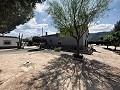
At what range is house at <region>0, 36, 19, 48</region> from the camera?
40219 mm

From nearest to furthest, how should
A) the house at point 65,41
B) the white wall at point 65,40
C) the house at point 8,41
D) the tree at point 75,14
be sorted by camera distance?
the tree at point 75,14 → the white wall at point 65,40 → the house at point 65,41 → the house at point 8,41

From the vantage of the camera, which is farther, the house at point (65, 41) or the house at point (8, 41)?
the house at point (8, 41)

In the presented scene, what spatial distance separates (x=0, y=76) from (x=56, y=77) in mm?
4841

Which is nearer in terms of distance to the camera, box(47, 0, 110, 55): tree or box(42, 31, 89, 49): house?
box(47, 0, 110, 55): tree

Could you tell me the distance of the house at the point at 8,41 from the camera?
40219mm

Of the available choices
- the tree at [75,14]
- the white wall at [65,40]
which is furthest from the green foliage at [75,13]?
the white wall at [65,40]

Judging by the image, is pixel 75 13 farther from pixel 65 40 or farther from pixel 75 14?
pixel 65 40

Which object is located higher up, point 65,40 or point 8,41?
point 65,40

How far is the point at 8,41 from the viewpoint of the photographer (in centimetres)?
4200

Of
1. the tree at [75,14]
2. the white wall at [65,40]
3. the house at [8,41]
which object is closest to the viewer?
the tree at [75,14]

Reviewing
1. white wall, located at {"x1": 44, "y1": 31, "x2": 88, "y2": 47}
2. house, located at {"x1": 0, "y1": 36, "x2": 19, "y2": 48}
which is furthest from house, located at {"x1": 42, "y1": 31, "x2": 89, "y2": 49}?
house, located at {"x1": 0, "y1": 36, "x2": 19, "y2": 48}

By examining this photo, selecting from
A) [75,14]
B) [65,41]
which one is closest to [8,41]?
[65,41]

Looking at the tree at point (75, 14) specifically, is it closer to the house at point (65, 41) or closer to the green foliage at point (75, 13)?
the green foliage at point (75, 13)

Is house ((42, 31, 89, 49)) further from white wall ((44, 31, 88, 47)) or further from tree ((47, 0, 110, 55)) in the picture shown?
tree ((47, 0, 110, 55))
